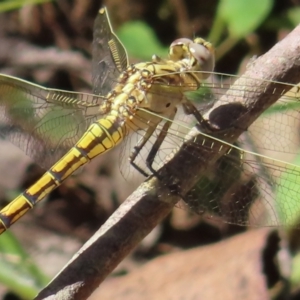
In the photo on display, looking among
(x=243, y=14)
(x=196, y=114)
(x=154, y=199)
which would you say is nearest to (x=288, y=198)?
(x=196, y=114)

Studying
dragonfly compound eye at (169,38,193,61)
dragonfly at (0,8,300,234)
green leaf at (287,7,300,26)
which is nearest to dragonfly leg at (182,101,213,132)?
dragonfly at (0,8,300,234)

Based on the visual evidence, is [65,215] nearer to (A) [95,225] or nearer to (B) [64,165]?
(A) [95,225]

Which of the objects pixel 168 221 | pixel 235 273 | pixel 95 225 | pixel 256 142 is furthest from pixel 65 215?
pixel 256 142

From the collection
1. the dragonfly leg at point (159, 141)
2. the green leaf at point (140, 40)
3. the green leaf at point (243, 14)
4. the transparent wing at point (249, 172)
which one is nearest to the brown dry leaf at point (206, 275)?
the transparent wing at point (249, 172)

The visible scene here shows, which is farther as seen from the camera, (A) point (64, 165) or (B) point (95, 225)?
(B) point (95, 225)

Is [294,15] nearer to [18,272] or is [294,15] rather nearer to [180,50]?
[180,50]

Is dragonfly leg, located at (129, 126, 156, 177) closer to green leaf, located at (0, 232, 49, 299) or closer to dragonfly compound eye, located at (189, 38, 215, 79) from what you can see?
dragonfly compound eye, located at (189, 38, 215, 79)

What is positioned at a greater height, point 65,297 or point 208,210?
point 208,210

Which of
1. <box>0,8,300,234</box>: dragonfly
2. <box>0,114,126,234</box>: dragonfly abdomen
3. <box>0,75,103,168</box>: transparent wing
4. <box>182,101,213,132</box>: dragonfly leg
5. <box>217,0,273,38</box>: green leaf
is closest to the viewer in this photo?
<box>182,101,213,132</box>: dragonfly leg
